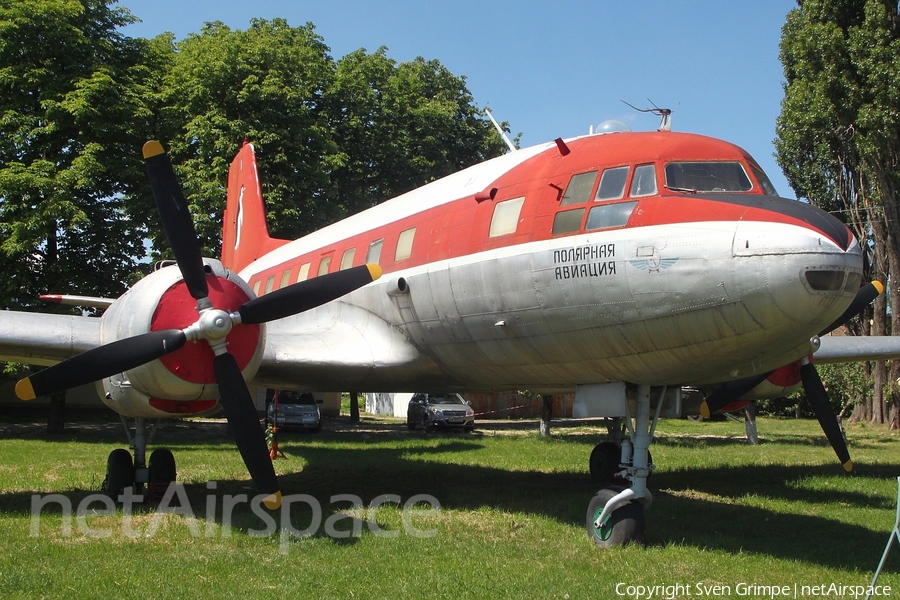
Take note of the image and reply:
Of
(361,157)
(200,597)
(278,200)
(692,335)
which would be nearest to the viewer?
(200,597)

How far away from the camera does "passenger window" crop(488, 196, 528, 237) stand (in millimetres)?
8438

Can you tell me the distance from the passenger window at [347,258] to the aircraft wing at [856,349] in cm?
758

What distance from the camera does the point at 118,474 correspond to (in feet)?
32.1

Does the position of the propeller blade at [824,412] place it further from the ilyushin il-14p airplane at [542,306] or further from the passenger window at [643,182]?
the passenger window at [643,182]

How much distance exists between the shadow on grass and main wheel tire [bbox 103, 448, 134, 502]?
1.43ft

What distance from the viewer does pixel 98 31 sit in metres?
24.4

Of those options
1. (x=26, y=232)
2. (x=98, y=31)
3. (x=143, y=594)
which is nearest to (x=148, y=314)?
(x=143, y=594)

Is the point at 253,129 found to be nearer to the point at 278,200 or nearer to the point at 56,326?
the point at 278,200

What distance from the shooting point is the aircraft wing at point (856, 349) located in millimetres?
12914

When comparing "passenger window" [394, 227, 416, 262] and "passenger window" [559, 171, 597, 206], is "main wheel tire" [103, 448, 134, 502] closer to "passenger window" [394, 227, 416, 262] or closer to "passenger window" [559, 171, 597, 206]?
"passenger window" [394, 227, 416, 262]

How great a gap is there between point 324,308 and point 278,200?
1288 cm

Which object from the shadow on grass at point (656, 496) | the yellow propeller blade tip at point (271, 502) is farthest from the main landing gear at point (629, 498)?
the yellow propeller blade tip at point (271, 502)

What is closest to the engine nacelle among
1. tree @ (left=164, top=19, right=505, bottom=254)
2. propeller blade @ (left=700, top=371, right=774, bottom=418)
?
propeller blade @ (left=700, top=371, right=774, bottom=418)

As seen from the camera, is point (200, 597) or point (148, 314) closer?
point (200, 597)
